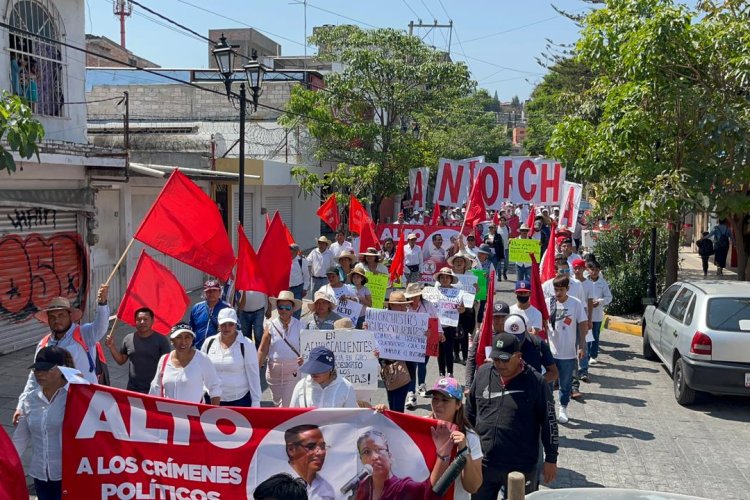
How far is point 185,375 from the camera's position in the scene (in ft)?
19.8

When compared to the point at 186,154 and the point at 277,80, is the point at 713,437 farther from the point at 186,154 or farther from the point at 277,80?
the point at 277,80

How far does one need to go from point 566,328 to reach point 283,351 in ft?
10.5

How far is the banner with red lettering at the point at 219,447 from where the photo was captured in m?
4.86

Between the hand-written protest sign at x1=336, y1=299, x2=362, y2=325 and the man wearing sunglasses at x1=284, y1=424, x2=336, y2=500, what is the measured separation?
423cm

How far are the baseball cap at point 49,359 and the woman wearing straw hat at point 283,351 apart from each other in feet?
7.38

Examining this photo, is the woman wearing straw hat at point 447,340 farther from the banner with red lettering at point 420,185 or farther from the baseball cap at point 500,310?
the banner with red lettering at point 420,185

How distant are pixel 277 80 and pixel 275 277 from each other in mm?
21290

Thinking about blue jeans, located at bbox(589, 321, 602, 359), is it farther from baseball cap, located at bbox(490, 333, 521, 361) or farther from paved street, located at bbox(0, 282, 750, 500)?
baseball cap, located at bbox(490, 333, 521, 361)

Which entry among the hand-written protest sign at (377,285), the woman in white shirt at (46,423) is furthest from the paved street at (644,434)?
the woman in white shirt at (46,423)

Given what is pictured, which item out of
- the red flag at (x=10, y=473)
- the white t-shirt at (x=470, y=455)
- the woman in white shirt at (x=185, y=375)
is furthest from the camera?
the woman in white shirt at (x=185, y=375)

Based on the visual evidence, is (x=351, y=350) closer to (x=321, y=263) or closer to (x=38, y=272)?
(x=321, y=263)

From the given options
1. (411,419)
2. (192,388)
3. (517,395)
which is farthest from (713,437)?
(192,388)

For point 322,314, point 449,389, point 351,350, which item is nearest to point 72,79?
point 322,314

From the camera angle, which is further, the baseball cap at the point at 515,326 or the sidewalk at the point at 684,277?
the sidewalk at the point at 684,277
